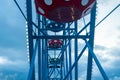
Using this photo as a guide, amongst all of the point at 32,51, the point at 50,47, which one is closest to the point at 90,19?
the point at 32,51

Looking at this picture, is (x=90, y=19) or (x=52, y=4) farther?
(x=90, y=19)

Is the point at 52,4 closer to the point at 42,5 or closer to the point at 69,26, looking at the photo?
the point at 42,5

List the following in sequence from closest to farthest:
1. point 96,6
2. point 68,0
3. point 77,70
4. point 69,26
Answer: point 68,0, point 96,6, point 77,70, point 69,26

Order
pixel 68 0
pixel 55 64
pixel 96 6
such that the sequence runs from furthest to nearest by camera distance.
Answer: pixel 55 64, pixel 96 6, pixel 68 0

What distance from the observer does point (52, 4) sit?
7.62 m

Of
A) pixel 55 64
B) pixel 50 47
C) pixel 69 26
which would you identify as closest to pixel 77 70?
pixel 69 26

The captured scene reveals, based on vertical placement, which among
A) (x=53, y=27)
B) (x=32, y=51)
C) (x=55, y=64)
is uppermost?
(x=53, y=27)

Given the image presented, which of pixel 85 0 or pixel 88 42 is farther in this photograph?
pixel 88 42

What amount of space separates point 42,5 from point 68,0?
728 mm

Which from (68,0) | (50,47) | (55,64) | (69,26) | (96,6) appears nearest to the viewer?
(68,0)

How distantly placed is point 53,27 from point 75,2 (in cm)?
639

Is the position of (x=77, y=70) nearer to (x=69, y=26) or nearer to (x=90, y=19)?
(x=69, y=26)

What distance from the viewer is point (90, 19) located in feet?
A: 34.9

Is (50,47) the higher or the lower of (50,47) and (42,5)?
the lower
